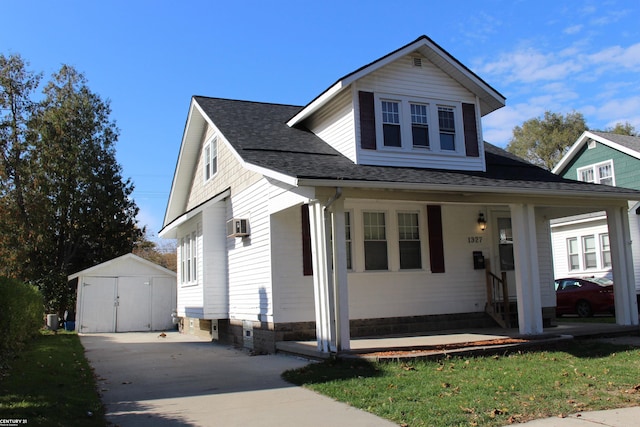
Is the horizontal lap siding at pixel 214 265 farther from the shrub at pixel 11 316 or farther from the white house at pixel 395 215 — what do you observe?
the shrub at pixel 11 316

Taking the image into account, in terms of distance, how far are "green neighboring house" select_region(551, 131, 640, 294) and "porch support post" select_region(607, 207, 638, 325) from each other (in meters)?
8.73

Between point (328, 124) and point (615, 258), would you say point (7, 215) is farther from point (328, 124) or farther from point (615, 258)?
point (615, 258)

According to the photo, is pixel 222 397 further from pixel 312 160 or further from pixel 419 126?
pixel 419 126

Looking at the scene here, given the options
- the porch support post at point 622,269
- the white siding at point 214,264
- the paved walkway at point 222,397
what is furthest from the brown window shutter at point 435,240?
the white siding at point 214,264

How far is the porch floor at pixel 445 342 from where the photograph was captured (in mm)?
9328

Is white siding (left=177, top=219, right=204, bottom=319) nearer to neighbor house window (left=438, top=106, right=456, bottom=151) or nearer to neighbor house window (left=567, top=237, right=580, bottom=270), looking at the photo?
neighbor house window (left=438, top=106, right=456, bottom=151)

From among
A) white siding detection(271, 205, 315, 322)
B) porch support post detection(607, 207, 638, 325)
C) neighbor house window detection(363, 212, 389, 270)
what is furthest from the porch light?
white siding detection(271, 205, 315, 322)

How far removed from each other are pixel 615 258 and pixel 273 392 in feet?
29.3

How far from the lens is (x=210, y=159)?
16.6 m

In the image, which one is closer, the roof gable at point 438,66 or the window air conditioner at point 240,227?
the roof gable at point 438,66

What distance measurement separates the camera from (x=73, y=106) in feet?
101

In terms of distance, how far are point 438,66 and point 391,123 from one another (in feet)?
6.59

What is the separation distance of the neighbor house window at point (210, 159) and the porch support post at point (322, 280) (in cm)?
704

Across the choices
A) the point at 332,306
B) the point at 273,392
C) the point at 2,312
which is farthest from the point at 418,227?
the point at 2,312
